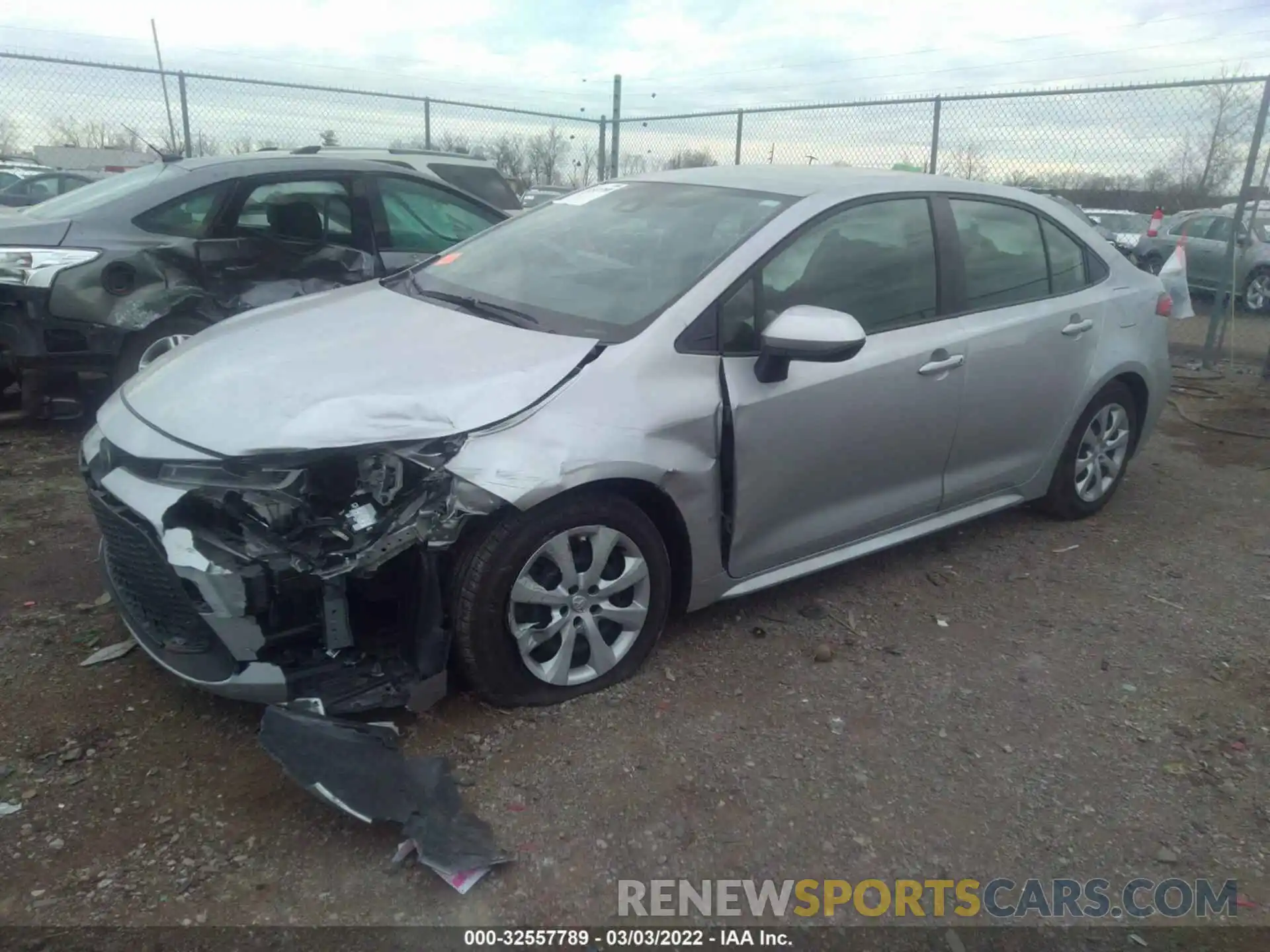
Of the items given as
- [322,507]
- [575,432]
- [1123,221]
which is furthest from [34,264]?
[1123,221]

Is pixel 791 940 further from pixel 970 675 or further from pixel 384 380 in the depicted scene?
pixel 384 380

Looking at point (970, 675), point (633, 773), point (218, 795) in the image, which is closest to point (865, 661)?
point (970, 675)

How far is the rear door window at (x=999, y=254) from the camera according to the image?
3926 millimetres

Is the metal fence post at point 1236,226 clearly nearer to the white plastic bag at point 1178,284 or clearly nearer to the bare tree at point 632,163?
the white plastic bag at point 1178,284

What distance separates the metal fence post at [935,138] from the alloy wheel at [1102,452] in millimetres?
5176

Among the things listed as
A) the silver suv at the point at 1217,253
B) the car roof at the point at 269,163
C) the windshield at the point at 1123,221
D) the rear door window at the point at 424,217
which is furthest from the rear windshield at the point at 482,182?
the windshield at the point at 1123,221

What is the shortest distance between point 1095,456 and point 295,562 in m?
3.88

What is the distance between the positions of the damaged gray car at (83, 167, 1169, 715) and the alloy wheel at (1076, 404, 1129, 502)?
520 mm

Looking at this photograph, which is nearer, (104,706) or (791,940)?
(791,940)

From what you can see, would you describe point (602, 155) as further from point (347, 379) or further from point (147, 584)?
point (147, 584)

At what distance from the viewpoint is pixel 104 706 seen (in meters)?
2.87

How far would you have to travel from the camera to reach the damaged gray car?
2.59m

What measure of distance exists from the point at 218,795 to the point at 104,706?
24.3 inches

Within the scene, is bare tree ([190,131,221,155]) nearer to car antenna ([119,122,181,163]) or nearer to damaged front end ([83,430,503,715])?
car antenna ([119,122,181,163])
